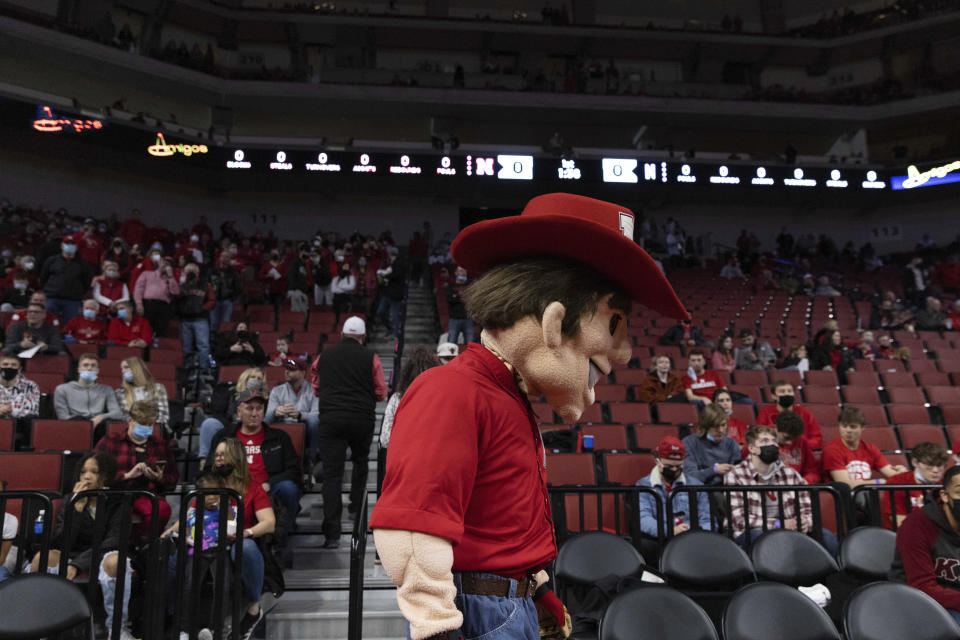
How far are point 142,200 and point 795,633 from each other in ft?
60.4

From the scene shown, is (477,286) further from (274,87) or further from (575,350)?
(274,87)

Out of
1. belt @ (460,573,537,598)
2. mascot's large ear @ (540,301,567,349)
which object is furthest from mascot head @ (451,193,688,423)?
belt @ (460,573,537,598)

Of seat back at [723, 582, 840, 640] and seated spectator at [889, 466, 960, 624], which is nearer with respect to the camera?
seat back at [723, 582, 840, 640]

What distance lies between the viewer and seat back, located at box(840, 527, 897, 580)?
3.74 m

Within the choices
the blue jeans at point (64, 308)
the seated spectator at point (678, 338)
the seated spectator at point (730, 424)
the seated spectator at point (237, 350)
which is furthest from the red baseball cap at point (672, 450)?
the blue jeans at point (64, 308)

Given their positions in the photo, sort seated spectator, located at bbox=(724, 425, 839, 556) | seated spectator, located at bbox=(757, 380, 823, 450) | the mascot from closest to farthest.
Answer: the mascot
seated spectator, located at bbox=(724, 425, 839, 556)
seated spectator, located at bbox=(757, 380, 823, 450)

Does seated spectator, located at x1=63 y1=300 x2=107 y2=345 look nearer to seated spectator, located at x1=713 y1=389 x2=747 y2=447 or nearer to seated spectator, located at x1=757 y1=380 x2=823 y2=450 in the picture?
seated spectator, located at x1=713 y1=389 x2=747 y2=447

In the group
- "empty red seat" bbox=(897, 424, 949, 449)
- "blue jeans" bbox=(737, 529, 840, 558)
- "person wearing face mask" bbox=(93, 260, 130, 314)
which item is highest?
"person wearing face mask" bbox=(93, 260, 130, 314)

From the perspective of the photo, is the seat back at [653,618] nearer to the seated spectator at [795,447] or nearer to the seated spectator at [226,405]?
the seated spectator at [795,447]

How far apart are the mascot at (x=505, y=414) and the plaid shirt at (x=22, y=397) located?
18.5 feet

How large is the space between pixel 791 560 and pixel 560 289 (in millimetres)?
2982

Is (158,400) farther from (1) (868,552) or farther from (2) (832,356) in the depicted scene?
(2) (832,356)

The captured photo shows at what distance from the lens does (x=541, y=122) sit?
20.0m

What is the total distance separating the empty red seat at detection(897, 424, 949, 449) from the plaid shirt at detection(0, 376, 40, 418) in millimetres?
8018
